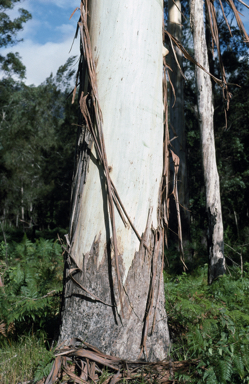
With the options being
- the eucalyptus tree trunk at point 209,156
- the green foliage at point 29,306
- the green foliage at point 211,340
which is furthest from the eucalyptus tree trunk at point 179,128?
the green foliage at point 211,340

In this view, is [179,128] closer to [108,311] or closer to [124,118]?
[124,118]

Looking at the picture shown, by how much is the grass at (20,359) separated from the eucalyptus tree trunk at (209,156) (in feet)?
11.9

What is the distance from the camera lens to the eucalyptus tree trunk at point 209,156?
4.98m

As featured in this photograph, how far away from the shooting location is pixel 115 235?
1.54m

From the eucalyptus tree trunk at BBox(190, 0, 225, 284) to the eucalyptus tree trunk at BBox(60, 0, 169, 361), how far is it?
356 cm

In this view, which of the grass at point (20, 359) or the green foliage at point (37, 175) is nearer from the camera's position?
the grass at point (20, 359)

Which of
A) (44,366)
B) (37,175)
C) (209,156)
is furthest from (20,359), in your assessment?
(37,175)

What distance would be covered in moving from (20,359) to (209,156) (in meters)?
4.59

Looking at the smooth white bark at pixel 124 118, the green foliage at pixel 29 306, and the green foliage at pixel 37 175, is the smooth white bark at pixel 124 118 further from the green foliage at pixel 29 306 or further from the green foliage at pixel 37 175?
the green foliage at pixel 37 175

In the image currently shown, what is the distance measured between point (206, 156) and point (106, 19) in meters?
4.13

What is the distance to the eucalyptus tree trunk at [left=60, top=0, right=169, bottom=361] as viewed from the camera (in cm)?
156

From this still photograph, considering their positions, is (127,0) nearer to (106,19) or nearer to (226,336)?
(106,19)

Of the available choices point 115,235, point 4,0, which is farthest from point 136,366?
point 4,0

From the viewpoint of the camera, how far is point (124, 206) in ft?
5.14
